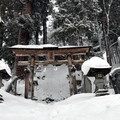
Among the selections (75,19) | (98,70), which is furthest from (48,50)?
(75,19)

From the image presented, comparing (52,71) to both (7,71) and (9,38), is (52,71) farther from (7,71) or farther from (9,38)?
(7,71)

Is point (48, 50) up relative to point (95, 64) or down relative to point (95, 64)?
up

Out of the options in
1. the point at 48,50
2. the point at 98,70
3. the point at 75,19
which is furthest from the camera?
the point at 75,19

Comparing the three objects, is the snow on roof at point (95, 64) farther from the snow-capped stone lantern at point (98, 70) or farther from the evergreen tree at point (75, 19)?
the evergreen tree at point (75, 19)

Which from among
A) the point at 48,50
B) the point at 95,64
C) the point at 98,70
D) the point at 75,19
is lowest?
the point at 98,70

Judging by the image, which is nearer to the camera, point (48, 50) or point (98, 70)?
point (98, 70)

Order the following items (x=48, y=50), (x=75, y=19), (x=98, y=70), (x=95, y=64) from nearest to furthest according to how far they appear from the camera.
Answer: (x=95, y=64) < (x=98, y=70) < (x=48, y=50) < (x=75, y=19)

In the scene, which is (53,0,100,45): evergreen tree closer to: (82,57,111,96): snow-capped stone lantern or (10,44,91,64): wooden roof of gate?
(10,44,91,64): wooden roof of gate

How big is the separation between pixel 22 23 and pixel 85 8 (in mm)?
6315

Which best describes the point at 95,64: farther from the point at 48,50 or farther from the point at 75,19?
the point at 75,19

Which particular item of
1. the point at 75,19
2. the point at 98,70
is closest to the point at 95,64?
the point at 98,70

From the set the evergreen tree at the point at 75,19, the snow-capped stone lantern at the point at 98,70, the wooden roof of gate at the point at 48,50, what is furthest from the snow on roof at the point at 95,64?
the evergreen tree at the point at 75,19

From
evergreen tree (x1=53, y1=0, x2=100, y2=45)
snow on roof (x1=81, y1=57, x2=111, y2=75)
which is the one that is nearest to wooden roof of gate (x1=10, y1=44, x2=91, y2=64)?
snow on roof (x1=81, y1=57, x2=111, y2=75)

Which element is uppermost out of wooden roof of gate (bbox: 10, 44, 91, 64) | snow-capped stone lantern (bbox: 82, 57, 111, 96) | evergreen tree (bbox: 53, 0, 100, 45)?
evergreen tree (bbox: 53, 0, 100, 45)
